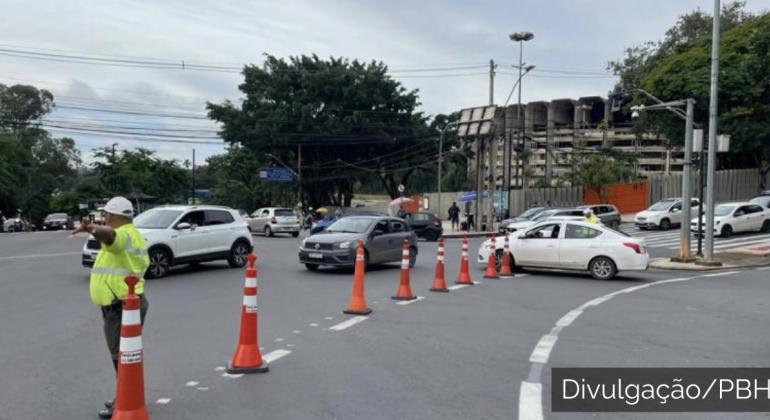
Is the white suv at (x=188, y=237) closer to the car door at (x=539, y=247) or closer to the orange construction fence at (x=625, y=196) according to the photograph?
the car door at (x=539, y=247)

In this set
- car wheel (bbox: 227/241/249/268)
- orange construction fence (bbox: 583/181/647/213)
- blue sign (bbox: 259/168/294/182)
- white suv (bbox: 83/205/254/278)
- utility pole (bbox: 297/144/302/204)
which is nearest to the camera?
white suv (bbox: 83/205/254/278)

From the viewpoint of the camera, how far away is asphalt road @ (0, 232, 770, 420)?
569 centimetres

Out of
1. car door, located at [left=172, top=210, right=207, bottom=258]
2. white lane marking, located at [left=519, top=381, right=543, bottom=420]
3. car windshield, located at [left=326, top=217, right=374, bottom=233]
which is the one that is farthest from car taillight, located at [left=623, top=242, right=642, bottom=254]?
white lane marking, located at [left=519, top=381, right=543, bottom=420]

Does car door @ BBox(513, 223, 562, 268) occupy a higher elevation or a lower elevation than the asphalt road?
higher

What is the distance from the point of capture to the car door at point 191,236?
15961 mm

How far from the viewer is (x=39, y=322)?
947 cm

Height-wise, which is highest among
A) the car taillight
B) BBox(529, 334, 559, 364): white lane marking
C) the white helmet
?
the white helmet

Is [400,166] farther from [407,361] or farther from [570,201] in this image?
[407,361]

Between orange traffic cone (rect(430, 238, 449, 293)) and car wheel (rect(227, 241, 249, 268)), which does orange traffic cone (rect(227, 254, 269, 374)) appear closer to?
orange traffic cone (rect(430, 238, 449, 293))

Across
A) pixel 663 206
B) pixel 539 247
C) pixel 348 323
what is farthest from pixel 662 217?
pixel 348 323

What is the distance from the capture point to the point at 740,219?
102 feet

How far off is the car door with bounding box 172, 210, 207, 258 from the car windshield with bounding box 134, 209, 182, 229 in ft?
0.80

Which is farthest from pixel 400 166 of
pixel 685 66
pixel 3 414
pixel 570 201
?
pixel 3 414

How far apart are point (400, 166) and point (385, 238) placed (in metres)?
40.7
